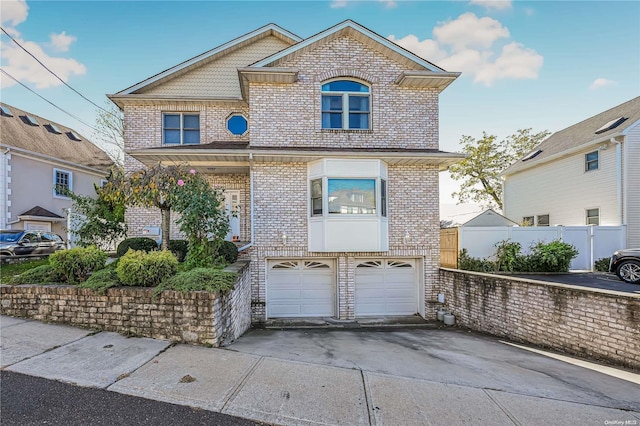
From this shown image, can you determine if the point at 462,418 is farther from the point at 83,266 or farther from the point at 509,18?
the point at 509,18

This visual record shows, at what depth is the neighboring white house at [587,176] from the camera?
12828mm

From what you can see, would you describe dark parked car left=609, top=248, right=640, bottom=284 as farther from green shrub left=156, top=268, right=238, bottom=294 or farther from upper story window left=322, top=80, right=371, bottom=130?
green shrub left=156, top=268, right=238, bottom=294

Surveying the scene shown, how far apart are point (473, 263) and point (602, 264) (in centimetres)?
538

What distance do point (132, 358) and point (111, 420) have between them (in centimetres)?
162

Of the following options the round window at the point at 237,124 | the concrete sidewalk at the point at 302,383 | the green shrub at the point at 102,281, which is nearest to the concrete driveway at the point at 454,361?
the concrete sidewalk at the point at 302,383

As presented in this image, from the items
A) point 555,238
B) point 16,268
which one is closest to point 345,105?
point 555,238

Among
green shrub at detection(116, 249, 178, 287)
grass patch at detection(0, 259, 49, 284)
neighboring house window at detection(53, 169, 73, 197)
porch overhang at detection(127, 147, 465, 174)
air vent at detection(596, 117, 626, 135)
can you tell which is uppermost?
air vent at detection(596, 117, 626, 135)

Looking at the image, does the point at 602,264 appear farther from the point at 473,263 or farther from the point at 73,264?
the point at 73,264

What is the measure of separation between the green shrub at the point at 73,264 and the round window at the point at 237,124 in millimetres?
7286

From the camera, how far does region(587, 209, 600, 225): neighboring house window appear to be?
14.0 m

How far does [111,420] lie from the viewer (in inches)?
127

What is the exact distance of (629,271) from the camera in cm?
916

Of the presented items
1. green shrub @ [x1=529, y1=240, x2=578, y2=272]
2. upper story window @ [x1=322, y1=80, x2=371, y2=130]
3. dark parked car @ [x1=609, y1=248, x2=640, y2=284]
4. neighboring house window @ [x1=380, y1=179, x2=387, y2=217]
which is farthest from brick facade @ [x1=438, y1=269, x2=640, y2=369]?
upper story window @ [x1=322, y1=80, x2=371, y2=130]

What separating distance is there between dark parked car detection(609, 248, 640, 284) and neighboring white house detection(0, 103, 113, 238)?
68.5 ft
